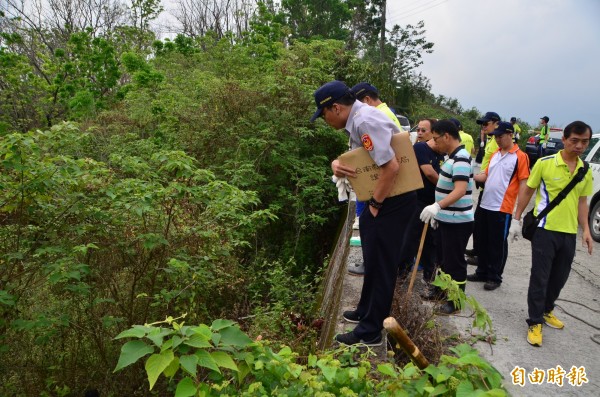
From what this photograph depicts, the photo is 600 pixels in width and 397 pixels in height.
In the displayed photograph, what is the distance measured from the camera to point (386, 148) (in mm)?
2730

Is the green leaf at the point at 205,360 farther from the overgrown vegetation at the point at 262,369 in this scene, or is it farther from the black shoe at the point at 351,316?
the black shoe at the point at 351,316

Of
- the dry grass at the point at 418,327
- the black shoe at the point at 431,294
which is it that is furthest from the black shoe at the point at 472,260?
the dry grass at the point at 418,327

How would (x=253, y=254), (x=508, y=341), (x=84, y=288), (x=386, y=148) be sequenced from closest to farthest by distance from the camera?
(x=386, y=148)
(x=84, y=288)
(x=508, y=341)
(x=253, y=254)

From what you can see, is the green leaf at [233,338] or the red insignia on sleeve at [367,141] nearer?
the green leaf at [233,338]

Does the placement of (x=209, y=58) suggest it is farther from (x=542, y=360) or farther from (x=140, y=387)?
(x=542, y=360)

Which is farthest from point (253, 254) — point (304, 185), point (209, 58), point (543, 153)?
point (543, 153)

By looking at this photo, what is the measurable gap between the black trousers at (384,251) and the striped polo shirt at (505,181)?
7.35 feet

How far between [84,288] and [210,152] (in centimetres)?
470

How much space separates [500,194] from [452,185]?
3.50 ft

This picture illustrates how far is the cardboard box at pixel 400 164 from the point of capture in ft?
9.36

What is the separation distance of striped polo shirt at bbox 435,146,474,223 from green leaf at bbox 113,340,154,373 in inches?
127

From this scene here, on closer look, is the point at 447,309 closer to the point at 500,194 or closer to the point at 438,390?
the point at 500,194

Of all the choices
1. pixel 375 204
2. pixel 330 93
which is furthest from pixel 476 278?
pixel 330 93

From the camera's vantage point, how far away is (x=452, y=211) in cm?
398
